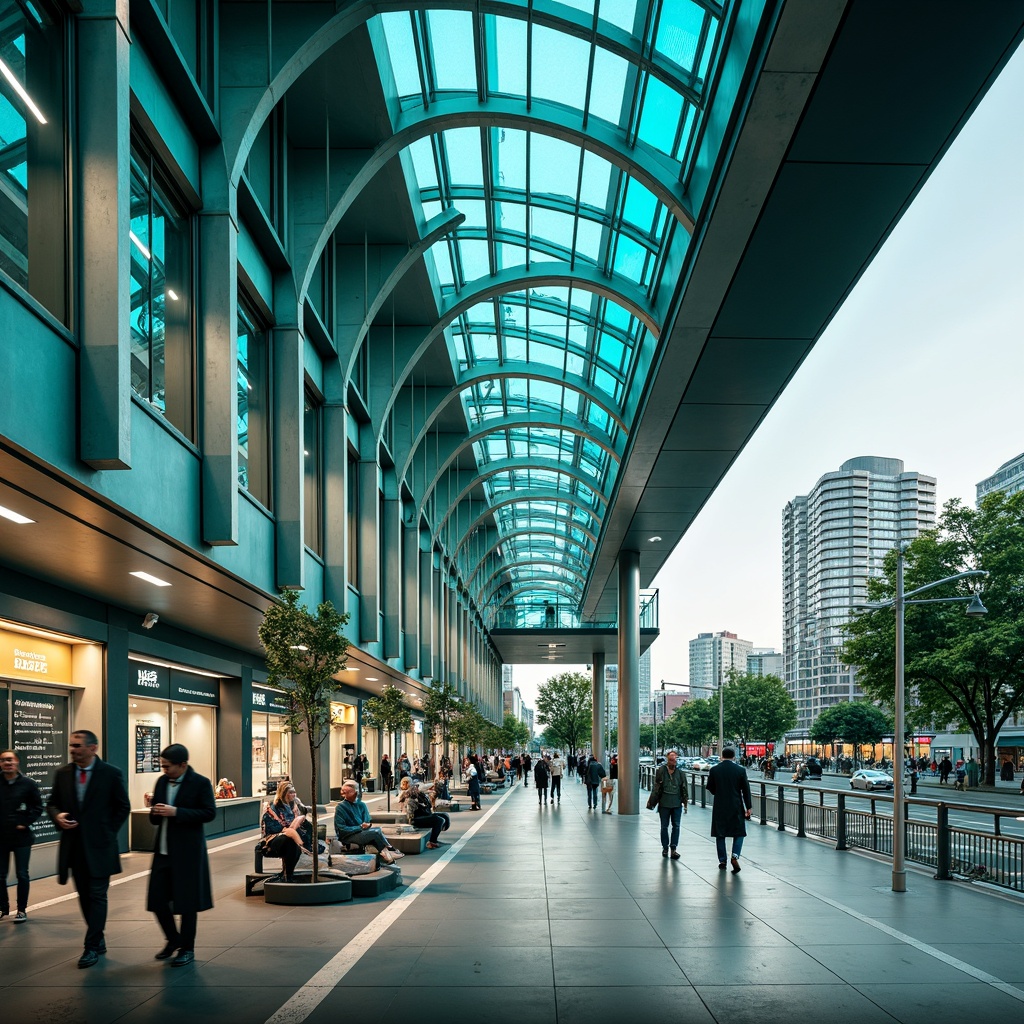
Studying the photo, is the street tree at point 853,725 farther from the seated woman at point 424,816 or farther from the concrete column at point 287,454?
the concrete column at point 287,454

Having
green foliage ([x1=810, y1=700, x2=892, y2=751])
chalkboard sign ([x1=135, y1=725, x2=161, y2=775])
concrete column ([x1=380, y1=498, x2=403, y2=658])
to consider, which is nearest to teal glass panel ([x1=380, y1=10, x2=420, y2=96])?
chalkboard sign ([x1=135, y1=725, x2=161, y2=775])

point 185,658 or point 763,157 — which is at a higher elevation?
point 763,157

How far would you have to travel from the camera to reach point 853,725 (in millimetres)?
119438

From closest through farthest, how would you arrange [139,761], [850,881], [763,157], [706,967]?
[706,967] → [763,157] → [850,881] → [139,761]

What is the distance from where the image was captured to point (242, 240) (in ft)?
52.1

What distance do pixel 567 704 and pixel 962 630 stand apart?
7071 cm

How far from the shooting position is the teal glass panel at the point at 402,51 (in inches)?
651

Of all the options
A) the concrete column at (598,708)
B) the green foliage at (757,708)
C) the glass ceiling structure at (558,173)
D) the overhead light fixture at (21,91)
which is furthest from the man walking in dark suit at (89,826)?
the green foliage at (757,708)

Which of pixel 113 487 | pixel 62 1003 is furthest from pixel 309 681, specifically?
pixel 62 1003

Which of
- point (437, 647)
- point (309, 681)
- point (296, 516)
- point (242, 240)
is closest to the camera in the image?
point (309, 681)

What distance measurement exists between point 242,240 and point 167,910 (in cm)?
990

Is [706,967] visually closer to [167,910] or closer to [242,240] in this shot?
[167,910]

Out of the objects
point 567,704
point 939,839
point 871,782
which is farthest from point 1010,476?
point 939,839

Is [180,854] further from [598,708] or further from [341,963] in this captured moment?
[598,708]
